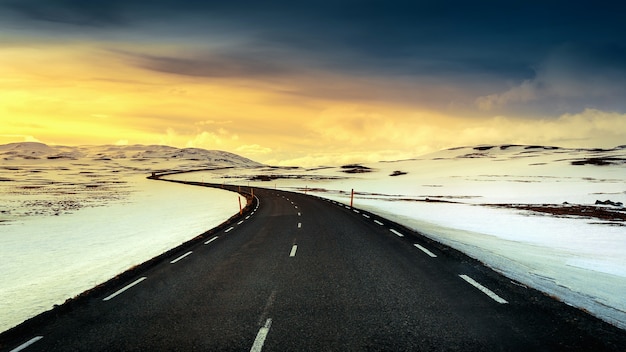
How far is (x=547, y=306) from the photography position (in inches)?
245

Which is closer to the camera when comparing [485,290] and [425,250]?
[485,290]

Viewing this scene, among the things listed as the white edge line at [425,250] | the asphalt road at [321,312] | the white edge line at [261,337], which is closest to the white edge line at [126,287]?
the asphalt road at [321,312]

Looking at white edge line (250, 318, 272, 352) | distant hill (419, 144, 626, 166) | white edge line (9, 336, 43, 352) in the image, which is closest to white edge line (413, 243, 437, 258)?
white edge line (250, 318, 272, 352)

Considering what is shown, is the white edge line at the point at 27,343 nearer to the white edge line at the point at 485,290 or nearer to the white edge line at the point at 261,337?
the white edge line at the point at 261,337

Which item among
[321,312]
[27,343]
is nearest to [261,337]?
[321,312]

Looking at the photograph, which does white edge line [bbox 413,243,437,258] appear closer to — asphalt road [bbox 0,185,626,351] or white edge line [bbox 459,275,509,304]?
asphalt road [bbox 0,185,626,351]

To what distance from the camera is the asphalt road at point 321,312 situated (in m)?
5.07

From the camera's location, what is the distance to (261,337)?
17.2 feet

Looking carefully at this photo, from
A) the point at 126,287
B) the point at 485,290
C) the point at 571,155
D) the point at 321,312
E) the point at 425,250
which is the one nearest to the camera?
the point at 321,312

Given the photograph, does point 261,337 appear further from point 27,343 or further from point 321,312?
point 27,343

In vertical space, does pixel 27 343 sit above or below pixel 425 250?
below

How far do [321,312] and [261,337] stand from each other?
1291 mm

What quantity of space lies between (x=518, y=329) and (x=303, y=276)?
452 cm

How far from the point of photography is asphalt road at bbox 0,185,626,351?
5074mm
